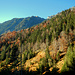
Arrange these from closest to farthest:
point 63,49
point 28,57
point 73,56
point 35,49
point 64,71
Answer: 1. point 64,71
2. point 73,56
3. point 63,49
4. point 28,57
5. point 35,49

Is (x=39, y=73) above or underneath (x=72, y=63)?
underneath

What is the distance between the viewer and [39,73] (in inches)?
1549

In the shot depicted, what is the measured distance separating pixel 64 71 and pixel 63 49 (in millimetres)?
28562

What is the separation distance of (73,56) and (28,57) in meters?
53.2

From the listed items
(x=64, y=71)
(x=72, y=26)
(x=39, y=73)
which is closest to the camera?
(x=64, y=71)

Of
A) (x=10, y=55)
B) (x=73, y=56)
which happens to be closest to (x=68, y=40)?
(x=73, y=56)

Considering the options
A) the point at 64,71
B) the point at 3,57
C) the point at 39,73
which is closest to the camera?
the point at 64,71

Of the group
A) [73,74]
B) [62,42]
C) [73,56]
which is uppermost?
[62,42]

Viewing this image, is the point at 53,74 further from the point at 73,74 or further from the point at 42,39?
the point at 42,39

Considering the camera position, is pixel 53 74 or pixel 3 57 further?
pixel 3 57

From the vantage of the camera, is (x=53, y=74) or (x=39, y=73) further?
(x=39, y=73)

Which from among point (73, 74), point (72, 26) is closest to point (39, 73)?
point (73, 74)

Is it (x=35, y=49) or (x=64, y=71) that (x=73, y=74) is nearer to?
(x=64, y=71)

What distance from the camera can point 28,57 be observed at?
73.9m
